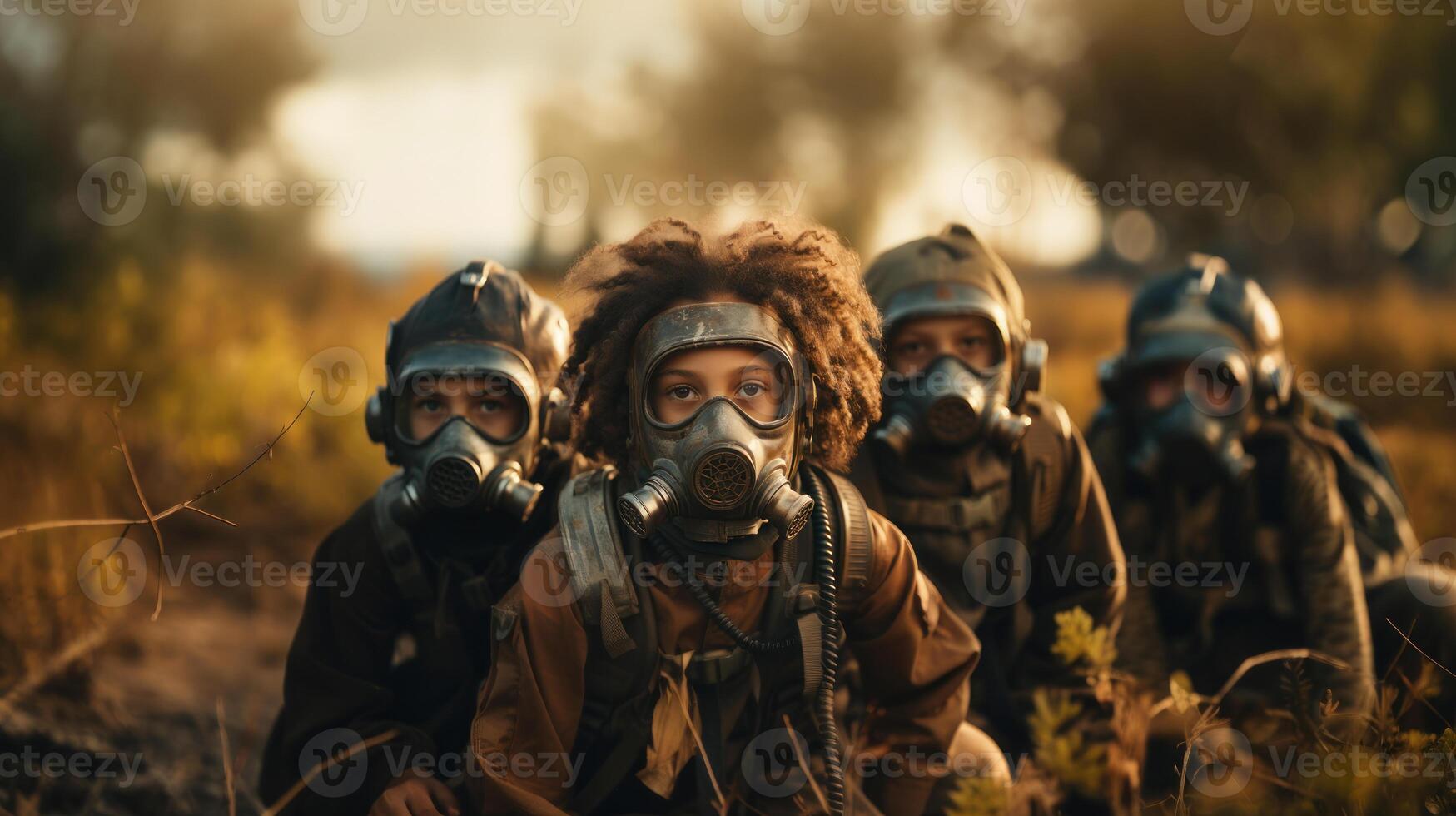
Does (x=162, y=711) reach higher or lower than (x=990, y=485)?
lower

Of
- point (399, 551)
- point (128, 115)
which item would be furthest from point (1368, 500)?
point (128, 115)

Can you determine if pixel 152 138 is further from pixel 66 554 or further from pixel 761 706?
pixel 761 706

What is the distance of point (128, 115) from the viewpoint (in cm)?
1162

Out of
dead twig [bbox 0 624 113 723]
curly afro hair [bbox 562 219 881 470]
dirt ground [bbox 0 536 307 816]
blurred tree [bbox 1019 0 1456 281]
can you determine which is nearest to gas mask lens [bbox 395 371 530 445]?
curly afro hair [bbox 562 219 881 470]

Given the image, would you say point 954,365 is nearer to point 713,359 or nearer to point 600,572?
point 713,359

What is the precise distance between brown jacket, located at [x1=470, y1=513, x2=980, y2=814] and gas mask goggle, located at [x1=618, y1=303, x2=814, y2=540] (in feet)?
0.87

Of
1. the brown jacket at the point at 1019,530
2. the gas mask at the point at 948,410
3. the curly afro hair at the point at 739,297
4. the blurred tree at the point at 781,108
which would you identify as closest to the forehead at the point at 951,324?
the gas mask at the point at 948,410

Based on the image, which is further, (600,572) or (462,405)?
(462,405)

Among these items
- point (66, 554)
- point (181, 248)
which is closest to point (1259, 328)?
point (66, 554)

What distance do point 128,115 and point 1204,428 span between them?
1095cm

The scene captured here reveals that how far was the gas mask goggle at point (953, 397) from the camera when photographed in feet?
13.4

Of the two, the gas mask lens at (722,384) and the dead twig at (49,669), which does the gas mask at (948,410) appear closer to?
the gas mask lens at (722,384)

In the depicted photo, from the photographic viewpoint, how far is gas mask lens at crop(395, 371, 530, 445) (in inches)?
147

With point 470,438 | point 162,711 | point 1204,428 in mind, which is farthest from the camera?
point 162,711
